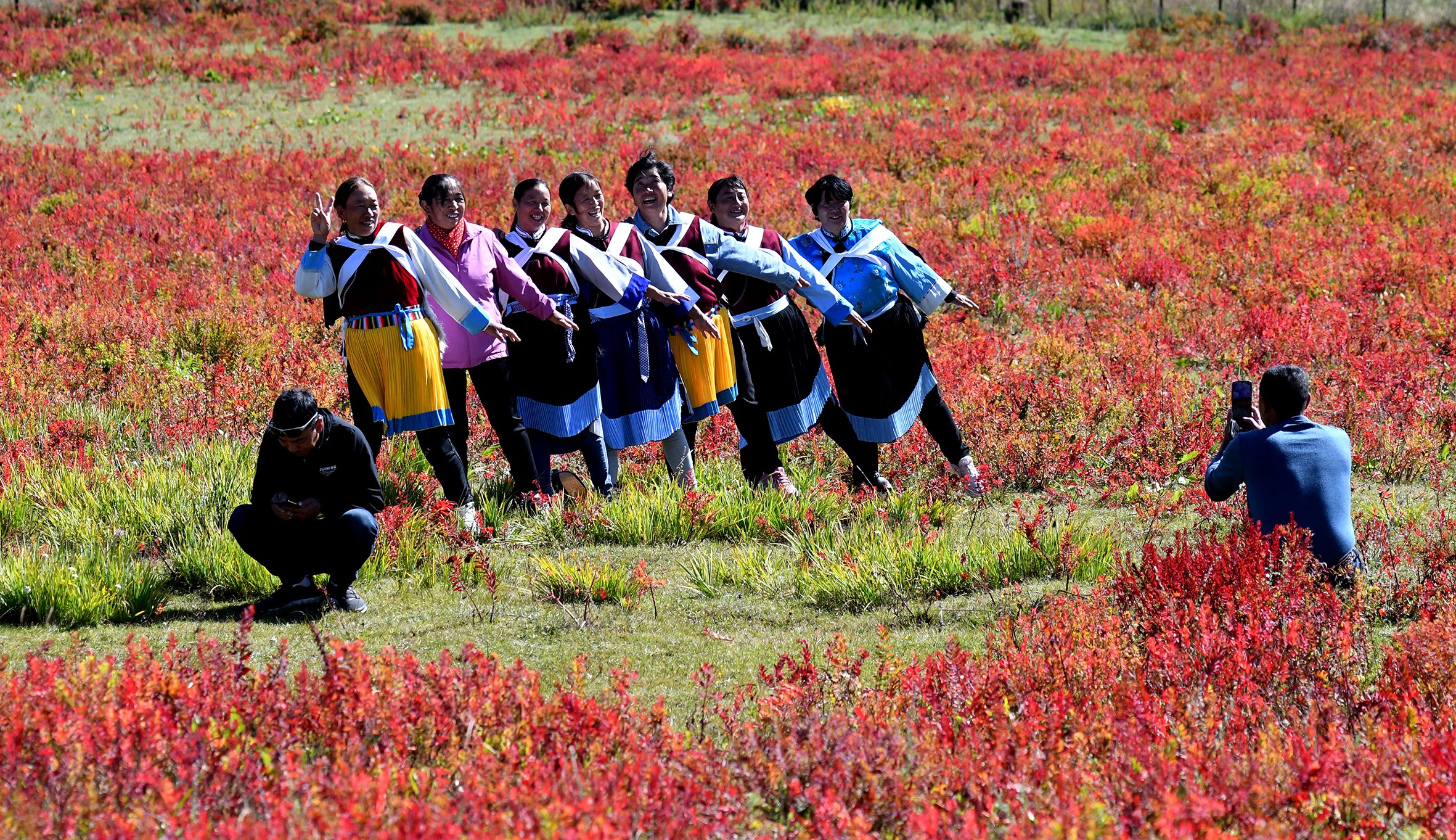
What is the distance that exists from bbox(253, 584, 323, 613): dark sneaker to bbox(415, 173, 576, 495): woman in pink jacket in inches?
47.5

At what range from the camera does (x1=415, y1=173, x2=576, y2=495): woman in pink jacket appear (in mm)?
5367

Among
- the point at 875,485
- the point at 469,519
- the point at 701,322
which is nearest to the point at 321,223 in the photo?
the point at 469,519

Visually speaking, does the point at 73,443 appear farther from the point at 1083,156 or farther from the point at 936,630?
the point at 1083,156

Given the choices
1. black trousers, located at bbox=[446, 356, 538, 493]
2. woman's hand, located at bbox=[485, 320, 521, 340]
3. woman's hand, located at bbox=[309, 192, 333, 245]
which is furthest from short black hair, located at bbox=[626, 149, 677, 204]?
woman's hand, located at bbox=[309, 192, 333, 245]

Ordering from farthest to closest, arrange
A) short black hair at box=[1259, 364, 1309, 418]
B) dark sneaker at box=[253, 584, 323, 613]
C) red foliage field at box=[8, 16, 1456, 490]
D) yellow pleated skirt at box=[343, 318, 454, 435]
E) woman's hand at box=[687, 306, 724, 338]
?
red foliage field at box=[8, 16, 1456, 490] < woman's hand at box=[687, 306, 724, 338] < yellow pleated skirt at box=[343, 318, 454, 435] < dark sneaker at box=[253, 584, 323, 613] < short black hair at box=[1259, 364, 1309, 418]

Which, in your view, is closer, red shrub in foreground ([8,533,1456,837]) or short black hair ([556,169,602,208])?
red shrub in foreground ([8,533,1456,837])

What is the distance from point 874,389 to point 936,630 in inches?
75.2

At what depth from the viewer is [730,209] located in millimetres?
5789

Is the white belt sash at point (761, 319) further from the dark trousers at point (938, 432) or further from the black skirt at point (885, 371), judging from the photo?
the dark trousers at point (938, 432)

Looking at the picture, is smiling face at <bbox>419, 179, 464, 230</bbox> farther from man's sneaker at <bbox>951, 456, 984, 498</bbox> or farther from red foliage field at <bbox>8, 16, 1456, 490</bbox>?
man's sneaker at <bbox>951, 456, 984, 498</bbox>

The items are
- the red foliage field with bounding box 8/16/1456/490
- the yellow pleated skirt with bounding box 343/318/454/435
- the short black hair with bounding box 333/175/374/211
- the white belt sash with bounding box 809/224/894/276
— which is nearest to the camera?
the short black hair with bounding box 333/175/374/211

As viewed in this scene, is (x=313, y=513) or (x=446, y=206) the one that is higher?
(x=446, y=206)

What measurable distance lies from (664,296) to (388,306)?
124cm

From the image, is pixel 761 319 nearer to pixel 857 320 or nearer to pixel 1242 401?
pixel 857 320
